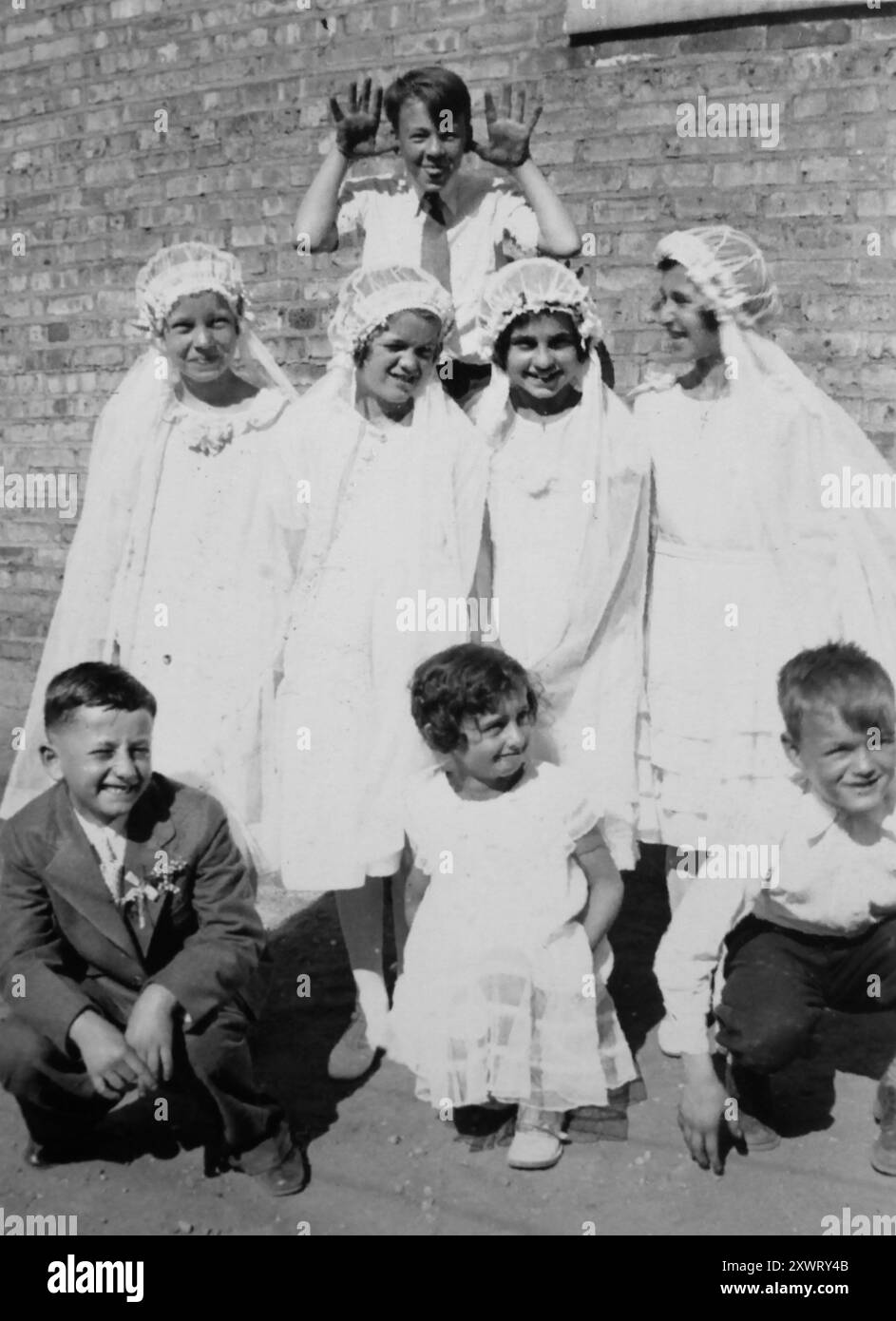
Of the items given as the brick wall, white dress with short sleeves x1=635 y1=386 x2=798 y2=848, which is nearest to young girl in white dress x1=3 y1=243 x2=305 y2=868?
white dress with short sleeves x1=635 y1=386 x2=798 y2=848

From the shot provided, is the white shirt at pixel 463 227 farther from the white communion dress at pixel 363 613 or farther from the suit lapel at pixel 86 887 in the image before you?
the suit lapel at pixel 86 887

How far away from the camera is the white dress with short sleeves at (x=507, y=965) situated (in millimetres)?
3053

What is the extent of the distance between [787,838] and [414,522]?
119 centimetres

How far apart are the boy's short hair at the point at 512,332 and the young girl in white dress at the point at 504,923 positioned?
0.84 metres

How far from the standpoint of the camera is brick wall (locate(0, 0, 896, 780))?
500 centimetres

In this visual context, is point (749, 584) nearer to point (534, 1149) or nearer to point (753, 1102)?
point (753, 1102)

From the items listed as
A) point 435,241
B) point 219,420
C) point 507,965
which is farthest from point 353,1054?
point 435,241

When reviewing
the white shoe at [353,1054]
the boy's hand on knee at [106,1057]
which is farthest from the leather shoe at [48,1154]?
the white shoe at [353,1054]

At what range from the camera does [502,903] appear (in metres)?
3.12

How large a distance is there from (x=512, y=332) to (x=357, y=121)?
1164 millimetres

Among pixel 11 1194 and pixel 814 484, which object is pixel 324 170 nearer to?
pixel 814 484

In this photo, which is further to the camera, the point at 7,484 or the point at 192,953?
the point at 7,484

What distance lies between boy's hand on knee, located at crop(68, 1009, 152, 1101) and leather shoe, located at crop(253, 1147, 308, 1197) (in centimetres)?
36
